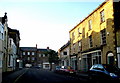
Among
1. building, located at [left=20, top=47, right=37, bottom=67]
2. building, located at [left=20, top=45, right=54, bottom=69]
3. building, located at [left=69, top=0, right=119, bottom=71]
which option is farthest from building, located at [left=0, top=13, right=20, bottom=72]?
building, located at [left=20, top=47, right=37, bottom=67]

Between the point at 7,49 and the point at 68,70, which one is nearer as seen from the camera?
the point at 68,70

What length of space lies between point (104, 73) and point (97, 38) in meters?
13.2

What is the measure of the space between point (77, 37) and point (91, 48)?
336 inches

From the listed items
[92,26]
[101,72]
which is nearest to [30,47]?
[92,26]

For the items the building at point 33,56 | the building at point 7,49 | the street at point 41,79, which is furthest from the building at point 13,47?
the building at point 33,56

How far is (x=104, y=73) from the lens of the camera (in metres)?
13.9

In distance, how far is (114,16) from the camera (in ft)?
72.4

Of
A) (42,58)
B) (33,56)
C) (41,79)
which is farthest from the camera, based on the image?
(33,56)

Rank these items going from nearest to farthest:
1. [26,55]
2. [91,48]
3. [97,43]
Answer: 1. [97,43]
2. [91,48]
3. [26,55]

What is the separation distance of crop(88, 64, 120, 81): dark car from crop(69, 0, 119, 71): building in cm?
673

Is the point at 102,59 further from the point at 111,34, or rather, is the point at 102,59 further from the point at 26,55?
the point at 26,55

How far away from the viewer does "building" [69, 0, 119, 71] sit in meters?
22.4

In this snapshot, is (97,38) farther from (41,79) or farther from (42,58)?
(42,58)

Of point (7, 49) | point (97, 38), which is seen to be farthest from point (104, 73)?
point (7, 49)
